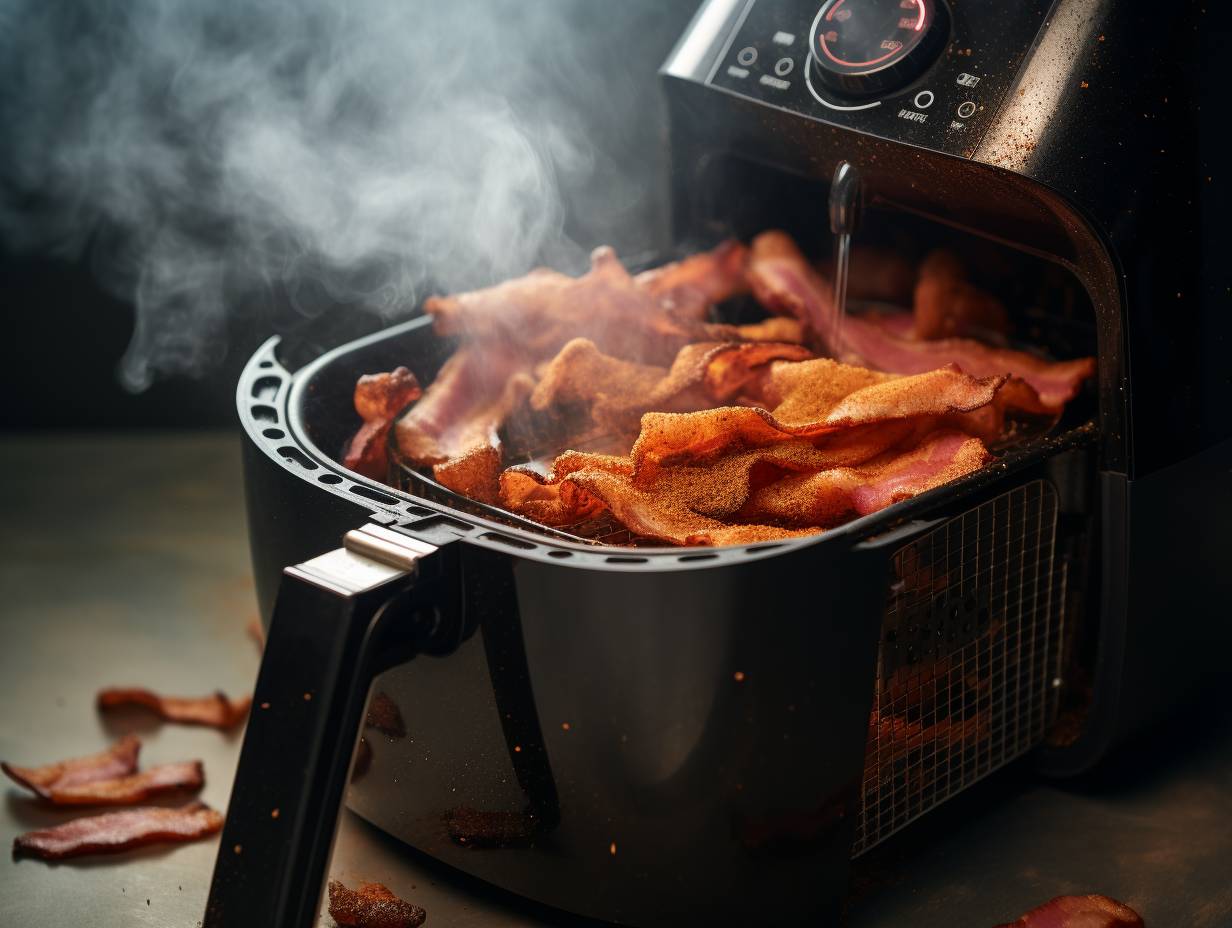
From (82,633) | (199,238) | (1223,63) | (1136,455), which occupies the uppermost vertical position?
(1223,63)

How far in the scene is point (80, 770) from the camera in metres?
1.16

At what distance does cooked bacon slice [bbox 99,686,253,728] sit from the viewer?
1240 mm

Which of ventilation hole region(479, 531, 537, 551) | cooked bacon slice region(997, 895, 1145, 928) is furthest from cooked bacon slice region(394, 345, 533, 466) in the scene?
cooked bacon slice region(997, 895, 1145, 928)

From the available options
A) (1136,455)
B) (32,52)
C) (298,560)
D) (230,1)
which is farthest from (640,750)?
(32,52)

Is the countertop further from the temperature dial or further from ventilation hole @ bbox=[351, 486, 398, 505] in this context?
the temperature dial

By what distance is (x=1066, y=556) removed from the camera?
1.02 metres

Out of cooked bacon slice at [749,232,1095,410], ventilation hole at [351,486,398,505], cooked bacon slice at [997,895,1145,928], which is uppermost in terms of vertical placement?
cooked bacon slice at [749,232,1095,410]

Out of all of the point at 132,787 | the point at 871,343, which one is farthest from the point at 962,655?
the point at 132,787

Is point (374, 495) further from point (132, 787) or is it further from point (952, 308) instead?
point (952, 308)

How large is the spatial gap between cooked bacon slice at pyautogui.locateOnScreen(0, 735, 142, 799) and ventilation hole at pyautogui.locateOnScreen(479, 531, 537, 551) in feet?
1.67

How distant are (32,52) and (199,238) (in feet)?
0.94

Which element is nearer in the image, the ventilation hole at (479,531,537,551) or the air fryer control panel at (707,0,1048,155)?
the ventilation hole at (479,531,537,551)

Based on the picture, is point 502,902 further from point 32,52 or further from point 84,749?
point 32,52

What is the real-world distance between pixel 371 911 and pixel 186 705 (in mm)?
378
